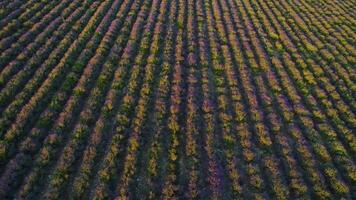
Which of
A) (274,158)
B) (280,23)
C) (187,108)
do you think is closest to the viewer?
(274,158)

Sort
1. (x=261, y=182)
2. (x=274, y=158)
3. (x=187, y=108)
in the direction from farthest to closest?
(x=187, y=108)
(x=274, y=158)
(x=261, y=182)

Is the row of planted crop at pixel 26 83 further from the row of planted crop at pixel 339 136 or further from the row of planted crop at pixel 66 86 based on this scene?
the row of planted crop at pixel 339 136

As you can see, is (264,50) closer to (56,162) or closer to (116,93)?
(116,93)

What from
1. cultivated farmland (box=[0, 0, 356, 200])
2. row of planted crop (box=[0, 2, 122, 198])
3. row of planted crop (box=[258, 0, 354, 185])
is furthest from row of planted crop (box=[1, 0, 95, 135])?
row of planted crop (box=[258, 0, 354, 185])

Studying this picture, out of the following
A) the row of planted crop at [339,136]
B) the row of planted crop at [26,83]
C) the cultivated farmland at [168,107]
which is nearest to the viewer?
the cultivated farmland at [168,107]

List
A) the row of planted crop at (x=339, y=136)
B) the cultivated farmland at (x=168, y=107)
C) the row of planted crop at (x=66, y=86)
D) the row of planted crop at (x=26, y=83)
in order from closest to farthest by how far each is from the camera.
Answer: the cultivated farmland at (x=168, y=107)
the row of planted crop at (x=66, y=86)
the row of planted crop at (x=26, y=83)
the row of planted crop at (x=339, y=136)

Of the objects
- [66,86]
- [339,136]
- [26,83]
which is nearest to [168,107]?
[66,86]

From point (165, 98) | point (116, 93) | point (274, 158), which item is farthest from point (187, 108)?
point (274, 158)

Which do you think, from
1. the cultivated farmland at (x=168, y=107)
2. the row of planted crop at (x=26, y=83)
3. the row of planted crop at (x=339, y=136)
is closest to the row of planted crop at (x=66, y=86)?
the cultivated farmland at (x=168, y=107)

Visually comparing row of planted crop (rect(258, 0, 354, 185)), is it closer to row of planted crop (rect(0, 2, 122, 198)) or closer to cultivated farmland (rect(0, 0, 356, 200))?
cultivated farmland (rect(0, 0, 356, 200))
